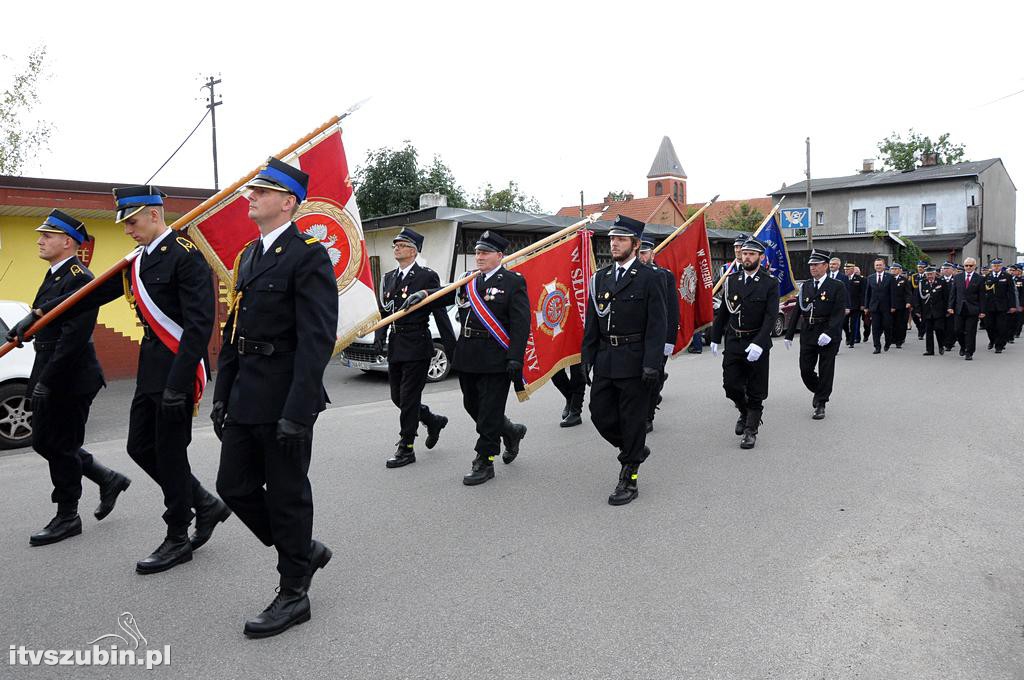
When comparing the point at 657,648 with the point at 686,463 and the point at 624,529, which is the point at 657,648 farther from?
the point at 686,463

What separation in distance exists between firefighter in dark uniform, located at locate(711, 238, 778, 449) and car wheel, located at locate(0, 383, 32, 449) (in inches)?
277

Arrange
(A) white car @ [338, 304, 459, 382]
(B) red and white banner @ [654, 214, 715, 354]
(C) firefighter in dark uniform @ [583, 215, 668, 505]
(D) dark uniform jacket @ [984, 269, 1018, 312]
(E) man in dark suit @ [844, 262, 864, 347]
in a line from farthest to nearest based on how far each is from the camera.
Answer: (E) man in dark suit @ [844, 262, 864, 347] < (D) dark uniform jacket @ [984, 269, 1018, 312] < (A) white car @ [338, 304, 459, 382] < (B) red and white banner @ [654, 214, 715, 354] < (C) firefighter in dark uniform @ [583, 215, 668, 505]

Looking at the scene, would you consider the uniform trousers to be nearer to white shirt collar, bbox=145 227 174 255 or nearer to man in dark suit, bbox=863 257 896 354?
white shirt collar, bbox=145 227 174 255

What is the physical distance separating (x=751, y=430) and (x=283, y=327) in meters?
5.15

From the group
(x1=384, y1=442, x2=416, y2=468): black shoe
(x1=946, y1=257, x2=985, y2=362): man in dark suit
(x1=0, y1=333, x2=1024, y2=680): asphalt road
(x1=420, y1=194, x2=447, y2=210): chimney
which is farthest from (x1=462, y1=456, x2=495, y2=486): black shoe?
(x1=420, y1=194, x2=447, y2=210): chimney

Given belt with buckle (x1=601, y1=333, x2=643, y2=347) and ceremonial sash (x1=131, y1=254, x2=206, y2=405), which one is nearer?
ceremonial sash (x1=131, y1=254, x2=206, y2=405)

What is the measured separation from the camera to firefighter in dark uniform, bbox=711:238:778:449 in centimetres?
746

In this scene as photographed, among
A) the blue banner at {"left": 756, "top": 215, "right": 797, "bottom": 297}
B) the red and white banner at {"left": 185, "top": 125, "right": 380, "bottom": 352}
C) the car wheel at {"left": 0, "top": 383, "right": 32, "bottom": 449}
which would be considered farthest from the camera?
the blue banner at {"left": 756, "top": 215, "right": 797, "bottom": 297}

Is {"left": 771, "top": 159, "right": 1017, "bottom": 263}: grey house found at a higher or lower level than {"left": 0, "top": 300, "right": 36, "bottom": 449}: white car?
higher

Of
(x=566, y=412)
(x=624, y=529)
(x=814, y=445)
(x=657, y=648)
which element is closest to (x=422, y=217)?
(x=566, y=412)

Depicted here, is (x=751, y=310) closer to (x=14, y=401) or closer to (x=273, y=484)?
(x=273, y=484)

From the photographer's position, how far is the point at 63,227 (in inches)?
189

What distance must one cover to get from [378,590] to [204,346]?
1.55 m

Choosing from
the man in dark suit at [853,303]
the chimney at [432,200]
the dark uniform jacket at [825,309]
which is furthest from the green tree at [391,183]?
the dark uniform jacket at [825,309]
